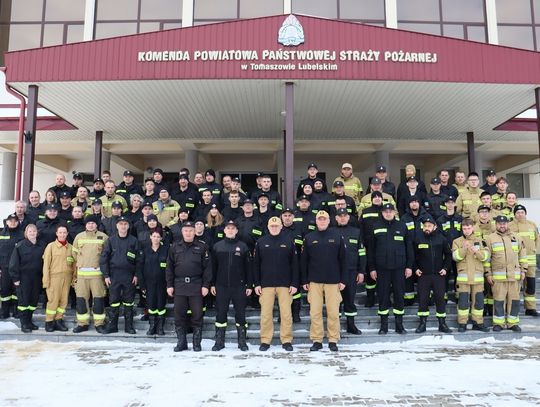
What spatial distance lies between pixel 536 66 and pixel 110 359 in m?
9.05

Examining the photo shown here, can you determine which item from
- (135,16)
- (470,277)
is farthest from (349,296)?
(135,16)

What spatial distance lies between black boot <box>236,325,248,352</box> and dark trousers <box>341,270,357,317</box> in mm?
1555

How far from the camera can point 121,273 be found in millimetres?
6434

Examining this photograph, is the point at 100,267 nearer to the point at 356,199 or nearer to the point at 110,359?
the point at 110,359

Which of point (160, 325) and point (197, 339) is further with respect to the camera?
point (160, 325)

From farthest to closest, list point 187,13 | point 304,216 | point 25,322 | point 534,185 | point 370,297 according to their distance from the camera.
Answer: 1. point 534,185
2. point 187,13
3. point 304,216
4. point 370,297
5. point 25,322

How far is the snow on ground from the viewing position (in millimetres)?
4027

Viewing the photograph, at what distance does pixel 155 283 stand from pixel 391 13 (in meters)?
13.0

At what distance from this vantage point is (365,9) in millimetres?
15047

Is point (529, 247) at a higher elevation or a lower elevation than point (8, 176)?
lower

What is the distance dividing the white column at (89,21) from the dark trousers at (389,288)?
13.8 metres

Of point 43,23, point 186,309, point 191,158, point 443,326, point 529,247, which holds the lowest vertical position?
point 443,326

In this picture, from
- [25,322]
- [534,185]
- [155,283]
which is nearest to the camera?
[155,283]

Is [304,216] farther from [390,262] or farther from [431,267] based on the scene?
[431,267]
